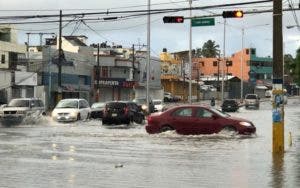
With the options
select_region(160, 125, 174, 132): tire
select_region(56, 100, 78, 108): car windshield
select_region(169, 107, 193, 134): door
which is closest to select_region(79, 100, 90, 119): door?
select_region(56, 100, 78, 108): car windshield

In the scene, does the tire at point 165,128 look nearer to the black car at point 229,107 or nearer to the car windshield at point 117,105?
the car windshield at point 117,105

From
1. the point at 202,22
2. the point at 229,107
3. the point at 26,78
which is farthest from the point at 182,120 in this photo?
the point at 229,107

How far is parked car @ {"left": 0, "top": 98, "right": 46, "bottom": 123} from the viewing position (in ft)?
131

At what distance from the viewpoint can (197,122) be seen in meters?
27.7

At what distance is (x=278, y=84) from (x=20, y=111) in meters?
23.3

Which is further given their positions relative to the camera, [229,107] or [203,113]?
[229,107]

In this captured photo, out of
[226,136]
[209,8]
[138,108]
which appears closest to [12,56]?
[138,108]

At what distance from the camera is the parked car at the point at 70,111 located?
140 feet

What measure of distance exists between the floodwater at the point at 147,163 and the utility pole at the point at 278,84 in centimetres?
51

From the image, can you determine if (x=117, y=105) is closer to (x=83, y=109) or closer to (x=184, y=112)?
(x=83, y=109)

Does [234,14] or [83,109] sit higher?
[234,14]

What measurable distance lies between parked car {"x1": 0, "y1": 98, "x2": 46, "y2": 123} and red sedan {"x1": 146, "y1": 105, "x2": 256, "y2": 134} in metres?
14.3

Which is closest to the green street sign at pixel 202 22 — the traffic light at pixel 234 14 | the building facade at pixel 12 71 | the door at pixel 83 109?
the traffic light at pixel 234 14

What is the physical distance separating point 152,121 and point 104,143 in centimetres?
472
